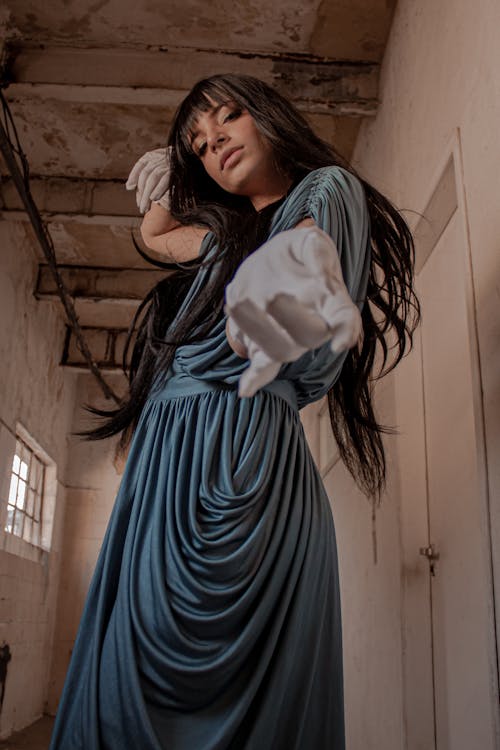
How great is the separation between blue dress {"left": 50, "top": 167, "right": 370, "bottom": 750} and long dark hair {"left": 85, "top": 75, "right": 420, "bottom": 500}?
92 millimetres

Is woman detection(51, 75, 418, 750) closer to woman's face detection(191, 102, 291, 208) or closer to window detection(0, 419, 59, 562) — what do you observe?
woman's face detection(191, 102, 291, 208)

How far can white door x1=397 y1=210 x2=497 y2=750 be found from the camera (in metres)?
2.35

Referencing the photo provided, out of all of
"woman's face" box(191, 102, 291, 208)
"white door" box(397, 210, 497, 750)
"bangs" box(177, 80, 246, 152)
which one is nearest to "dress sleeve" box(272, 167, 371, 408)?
"woman's face" box(191, 102, 291, 208)

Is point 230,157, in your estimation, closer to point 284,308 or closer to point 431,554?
point 284,308

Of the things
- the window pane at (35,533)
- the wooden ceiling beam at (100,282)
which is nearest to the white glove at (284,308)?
the wooden ceiling beam at (100,282)

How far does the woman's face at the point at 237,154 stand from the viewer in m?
1.46

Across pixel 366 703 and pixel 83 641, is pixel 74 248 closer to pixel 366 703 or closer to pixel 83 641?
pixel 366 703

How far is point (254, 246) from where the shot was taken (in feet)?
4.25

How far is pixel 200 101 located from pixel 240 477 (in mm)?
810

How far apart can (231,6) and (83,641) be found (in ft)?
12.1

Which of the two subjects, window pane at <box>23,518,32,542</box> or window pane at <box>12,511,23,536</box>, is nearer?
window pane at <box>12,511,23,536</box>

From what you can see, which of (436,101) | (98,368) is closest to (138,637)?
(436,101)

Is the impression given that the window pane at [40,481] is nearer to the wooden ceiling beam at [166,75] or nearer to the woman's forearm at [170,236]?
the wooden ceiling beam at [166,75]

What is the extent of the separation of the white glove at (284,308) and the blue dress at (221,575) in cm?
35
